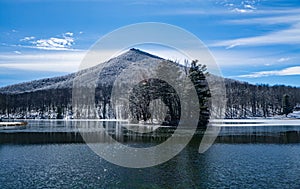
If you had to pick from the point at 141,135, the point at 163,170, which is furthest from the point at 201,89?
the point at 163,170

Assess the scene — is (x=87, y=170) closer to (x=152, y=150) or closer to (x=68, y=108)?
(x=152, y=150)

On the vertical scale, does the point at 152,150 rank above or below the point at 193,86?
below

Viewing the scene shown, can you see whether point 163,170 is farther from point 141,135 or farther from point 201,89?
point 201,89

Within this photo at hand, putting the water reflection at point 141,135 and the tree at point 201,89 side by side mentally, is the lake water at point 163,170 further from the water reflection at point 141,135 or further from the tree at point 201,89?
the tree at point 201,89

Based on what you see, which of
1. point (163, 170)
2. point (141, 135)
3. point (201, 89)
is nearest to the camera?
point (163, 170)

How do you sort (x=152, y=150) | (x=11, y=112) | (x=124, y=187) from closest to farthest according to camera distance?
(x=124, y=187) < (x=152, y=150) < (x=11, y=112)

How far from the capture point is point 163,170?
25.7 m

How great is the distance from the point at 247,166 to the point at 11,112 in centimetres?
17856

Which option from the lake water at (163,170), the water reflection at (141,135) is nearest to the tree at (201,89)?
the water reflection at (141,135)

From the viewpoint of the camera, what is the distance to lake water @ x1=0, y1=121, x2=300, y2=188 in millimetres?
21453

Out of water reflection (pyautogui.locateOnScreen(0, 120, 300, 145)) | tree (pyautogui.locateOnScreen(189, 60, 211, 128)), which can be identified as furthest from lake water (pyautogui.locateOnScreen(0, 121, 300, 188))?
tree (pyautogui.locateOnScreen(189, 60, 211, 128))

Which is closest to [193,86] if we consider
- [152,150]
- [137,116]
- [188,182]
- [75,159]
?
[137,116]

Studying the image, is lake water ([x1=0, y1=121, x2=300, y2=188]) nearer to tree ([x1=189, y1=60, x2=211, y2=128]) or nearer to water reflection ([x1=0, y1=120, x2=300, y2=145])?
water reflection ([x1=0, y1=120, x2=300, y2=145])

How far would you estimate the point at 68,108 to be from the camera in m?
198
